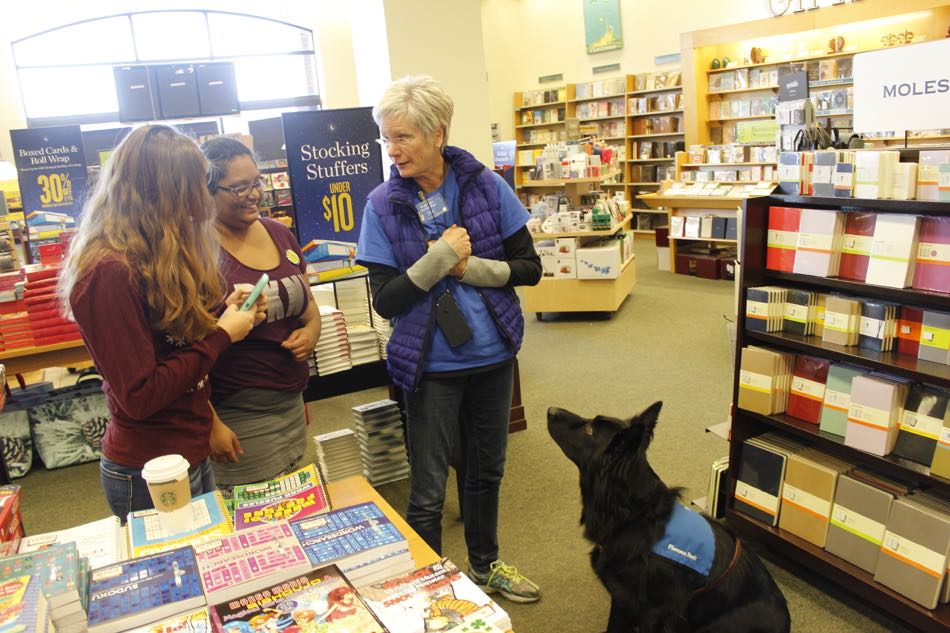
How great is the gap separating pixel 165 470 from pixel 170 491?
0.16ft

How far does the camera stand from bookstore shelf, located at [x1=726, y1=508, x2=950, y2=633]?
210 centimetres

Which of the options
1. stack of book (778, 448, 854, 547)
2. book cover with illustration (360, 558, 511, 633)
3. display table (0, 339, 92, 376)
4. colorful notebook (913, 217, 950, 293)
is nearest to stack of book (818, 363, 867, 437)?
stack of book (778, 448, 854, 547)

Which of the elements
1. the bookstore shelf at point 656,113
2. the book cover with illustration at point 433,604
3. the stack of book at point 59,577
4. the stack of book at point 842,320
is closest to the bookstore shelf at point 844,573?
the stack of book at point 842,320

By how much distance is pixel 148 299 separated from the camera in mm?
1473

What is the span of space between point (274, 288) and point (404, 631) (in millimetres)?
1160

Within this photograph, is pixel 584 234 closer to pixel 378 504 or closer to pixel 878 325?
pixel 878 325

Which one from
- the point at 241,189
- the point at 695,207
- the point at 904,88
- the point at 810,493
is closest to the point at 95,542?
the point at 241,189

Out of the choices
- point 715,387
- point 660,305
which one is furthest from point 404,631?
point 660,305

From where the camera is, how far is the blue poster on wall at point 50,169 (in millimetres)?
4816

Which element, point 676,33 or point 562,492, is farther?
point 676,33

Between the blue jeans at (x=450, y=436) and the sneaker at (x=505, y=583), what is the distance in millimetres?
287

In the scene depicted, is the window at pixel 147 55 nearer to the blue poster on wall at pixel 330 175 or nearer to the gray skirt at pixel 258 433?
the blue poster on wall at pixel 330 175

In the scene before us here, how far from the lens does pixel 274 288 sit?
1.95 m

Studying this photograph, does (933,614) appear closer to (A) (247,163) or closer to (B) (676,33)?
(A) (247,163)
